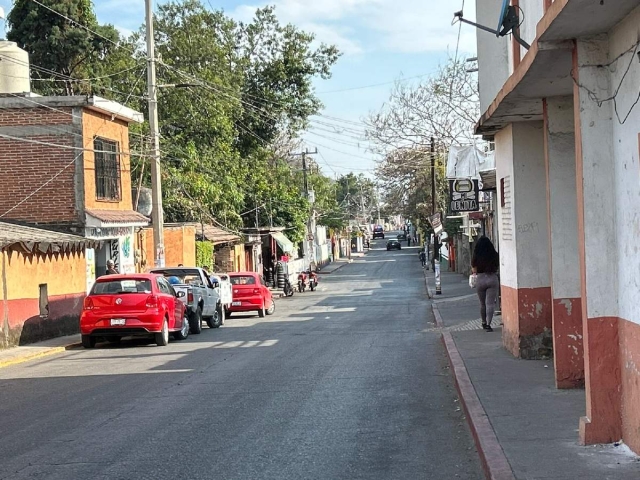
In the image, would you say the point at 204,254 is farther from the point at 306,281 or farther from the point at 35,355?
the point at 35,355

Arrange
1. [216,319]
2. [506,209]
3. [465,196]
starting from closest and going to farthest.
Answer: [506,209] < [465,196] < [216,319]

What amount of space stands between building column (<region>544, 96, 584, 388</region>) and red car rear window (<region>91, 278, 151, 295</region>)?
36.8ft

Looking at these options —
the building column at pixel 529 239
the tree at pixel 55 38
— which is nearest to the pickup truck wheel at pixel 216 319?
the building column at pixel 529 239

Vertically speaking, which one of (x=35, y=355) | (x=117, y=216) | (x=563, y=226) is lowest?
(x=35, y=355)

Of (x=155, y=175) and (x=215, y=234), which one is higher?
(x=155, y=175)

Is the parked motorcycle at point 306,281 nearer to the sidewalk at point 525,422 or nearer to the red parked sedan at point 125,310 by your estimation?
the red parked sedan at point 125,310

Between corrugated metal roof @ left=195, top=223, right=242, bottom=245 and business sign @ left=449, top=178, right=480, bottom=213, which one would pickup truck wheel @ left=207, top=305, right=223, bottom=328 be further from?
corrugated metal roof @ left=195, top=223, right=242, bottom=245

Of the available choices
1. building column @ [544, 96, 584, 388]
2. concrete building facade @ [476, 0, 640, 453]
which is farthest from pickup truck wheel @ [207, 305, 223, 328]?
concrete building facade @ [476, 0, 640, 453]

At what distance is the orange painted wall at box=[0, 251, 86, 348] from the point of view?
20.9 metres

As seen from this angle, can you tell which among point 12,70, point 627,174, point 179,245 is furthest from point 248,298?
point 627,174

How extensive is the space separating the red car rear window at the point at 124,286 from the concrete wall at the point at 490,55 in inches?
338

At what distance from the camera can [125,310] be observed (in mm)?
19797

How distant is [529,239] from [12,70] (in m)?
19.2

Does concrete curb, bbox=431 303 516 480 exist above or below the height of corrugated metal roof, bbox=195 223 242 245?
below
